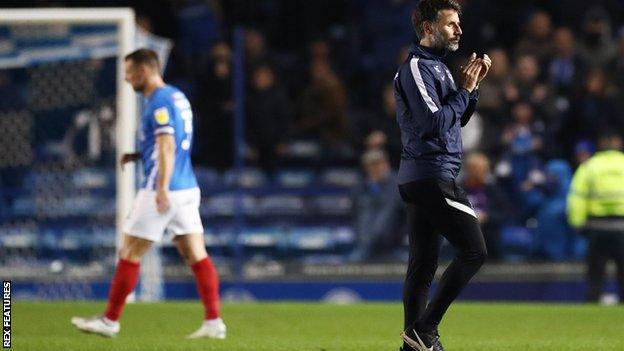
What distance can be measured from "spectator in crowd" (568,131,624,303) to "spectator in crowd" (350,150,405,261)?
245cm

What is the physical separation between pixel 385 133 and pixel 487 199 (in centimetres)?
202

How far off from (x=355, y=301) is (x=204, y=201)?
2333 millimetres

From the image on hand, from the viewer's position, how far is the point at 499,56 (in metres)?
18.3

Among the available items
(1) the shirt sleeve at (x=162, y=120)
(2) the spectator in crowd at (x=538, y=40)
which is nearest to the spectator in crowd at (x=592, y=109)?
(2) the spectator in crowd at (x=538, y=40)

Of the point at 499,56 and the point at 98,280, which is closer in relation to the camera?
the point at 98,280

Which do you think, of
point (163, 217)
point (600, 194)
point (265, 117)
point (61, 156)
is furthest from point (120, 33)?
point (600, 194)

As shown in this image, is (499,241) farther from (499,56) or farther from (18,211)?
(18,211)

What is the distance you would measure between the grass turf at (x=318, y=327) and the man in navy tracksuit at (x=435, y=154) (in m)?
1.40

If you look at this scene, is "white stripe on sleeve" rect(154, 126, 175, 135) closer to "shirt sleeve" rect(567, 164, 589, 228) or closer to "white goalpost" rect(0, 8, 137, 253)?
"white goalpost" rect(0, 8, 137, 253)

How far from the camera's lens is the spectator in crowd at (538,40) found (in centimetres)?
1853

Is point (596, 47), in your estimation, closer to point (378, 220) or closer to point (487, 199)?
point (487, 199)

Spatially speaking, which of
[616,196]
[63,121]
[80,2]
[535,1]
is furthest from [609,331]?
[80,2]

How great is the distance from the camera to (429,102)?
7.31 m

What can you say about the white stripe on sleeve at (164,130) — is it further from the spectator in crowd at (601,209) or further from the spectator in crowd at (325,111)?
the spectator in crowd at (325,111)
